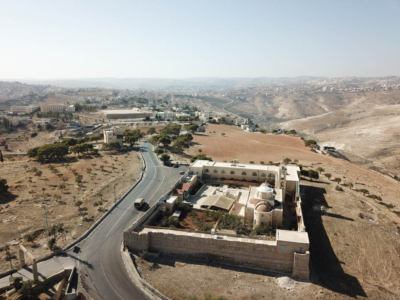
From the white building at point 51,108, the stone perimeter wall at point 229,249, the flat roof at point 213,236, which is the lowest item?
the stone perimeter wall at point 229,249

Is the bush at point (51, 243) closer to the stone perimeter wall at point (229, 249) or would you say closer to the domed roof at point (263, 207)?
the stone perimeter wall at point (229, 249)

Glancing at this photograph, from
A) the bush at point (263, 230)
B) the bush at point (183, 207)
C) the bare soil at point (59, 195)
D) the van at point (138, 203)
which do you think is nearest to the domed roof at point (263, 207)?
the bush at point (263, 230)

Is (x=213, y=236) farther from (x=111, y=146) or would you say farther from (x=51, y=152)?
(x=51, y=152)

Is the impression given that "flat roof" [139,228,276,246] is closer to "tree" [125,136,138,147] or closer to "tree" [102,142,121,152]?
"tree" [102,142,121,152]

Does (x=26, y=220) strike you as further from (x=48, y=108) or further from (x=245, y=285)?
(x=48, y=108)

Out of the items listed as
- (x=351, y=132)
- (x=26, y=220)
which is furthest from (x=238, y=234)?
(x=351, y=132)

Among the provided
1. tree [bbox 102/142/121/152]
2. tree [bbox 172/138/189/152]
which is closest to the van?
tree [bbox 172/138/189/152]
